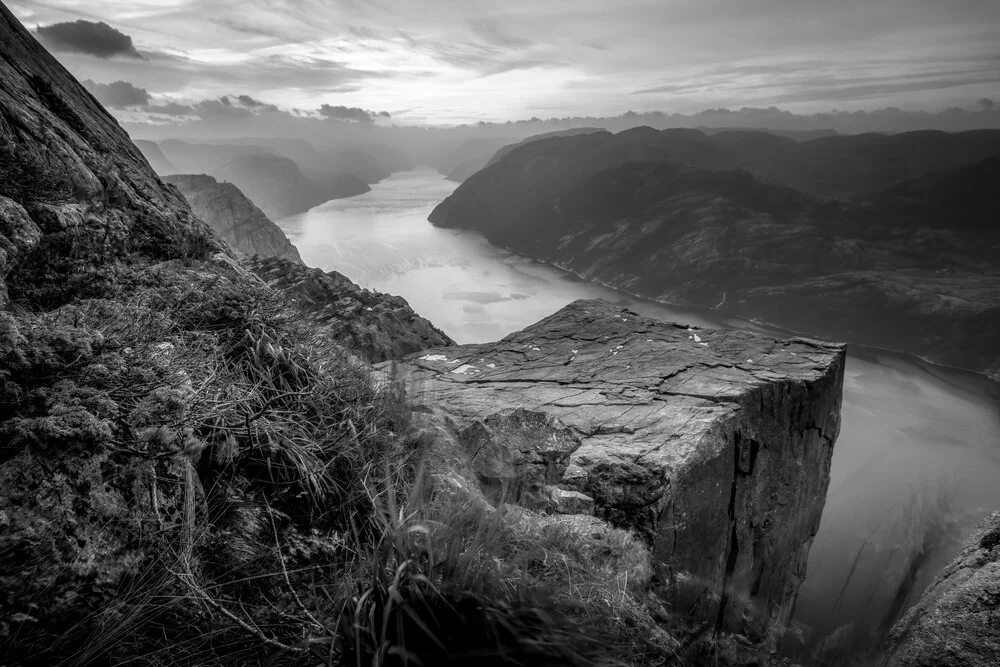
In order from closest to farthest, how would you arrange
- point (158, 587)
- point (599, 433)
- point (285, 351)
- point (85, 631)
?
point (85, 631)
point (158, 587)
point (285, 351)
point (599, 433)

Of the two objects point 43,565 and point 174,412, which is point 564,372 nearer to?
point 174,412

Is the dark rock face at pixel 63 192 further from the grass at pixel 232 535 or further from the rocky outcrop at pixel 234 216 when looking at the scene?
the rocky outcrop at pixel 234 216

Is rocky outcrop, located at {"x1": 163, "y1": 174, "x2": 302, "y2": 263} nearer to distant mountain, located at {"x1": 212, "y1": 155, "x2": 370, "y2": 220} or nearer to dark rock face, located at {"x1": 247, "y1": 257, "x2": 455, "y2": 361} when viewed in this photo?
dark rock face, located at {"x1": 247, "y1": 257, "x2": 455, "y2": 361}

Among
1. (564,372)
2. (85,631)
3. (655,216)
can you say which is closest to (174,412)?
(85,631)

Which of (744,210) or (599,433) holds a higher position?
(744,210)

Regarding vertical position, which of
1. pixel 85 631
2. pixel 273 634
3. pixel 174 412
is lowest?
pixel 273 634

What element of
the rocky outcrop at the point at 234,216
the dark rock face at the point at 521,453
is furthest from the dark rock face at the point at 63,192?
the rocky outcrop at the point at 234,216

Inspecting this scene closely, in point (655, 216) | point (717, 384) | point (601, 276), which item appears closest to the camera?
point (717, 384)

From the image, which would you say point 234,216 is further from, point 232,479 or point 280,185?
point 280,185
